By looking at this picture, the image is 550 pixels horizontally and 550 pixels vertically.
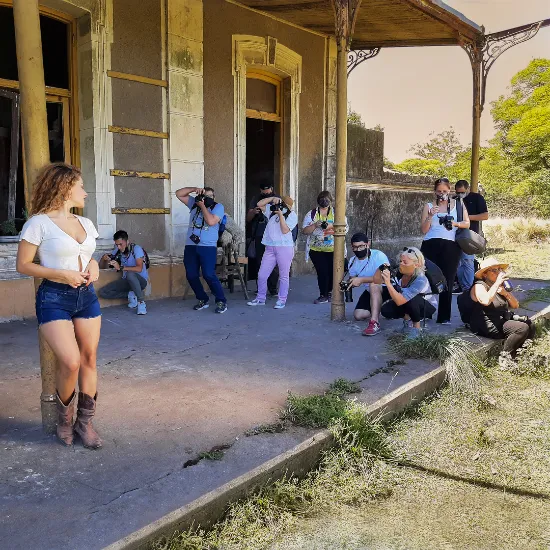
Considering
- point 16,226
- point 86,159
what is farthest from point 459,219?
point 16,226

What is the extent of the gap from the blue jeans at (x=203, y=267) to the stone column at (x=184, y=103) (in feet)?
2.89

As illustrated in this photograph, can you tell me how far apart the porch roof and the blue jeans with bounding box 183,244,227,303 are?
3.91 meters

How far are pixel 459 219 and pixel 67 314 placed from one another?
4.74m

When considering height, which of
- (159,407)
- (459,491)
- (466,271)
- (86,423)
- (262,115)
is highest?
(262,115)

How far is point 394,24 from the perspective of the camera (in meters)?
9.82

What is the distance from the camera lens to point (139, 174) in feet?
24.5

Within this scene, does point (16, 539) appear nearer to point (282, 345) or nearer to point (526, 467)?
point (526, 467)

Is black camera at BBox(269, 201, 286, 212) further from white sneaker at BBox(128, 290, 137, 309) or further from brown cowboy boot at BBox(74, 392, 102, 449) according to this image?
brown cowboy boot at BBox(74, 392, 102, 449)

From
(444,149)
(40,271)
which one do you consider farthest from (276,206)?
(444,149)

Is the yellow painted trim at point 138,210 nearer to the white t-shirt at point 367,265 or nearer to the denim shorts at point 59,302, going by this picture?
the white t-shirt at point 367,265

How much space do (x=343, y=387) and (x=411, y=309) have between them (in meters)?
1.96

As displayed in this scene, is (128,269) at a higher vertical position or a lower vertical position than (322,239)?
lower

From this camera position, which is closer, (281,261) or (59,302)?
(59,302)

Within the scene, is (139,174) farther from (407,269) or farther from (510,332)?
(510,332)
